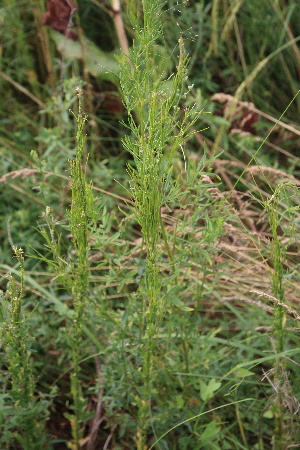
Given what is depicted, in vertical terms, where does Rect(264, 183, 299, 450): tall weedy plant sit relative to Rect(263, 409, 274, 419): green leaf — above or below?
above

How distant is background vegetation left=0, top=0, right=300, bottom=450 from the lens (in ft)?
4.57

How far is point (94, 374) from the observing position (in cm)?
193

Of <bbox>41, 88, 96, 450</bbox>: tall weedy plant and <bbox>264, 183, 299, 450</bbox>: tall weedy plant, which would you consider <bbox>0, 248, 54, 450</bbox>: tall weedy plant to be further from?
<bbox>264, 183, 299, 450</bbox>: tall weedy plant

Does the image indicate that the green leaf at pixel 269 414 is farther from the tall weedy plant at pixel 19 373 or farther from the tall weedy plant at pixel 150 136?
the tall weedy plant at pixel 19 373

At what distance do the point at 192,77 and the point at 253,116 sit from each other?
0.41 metres

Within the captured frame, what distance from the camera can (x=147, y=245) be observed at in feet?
4.39

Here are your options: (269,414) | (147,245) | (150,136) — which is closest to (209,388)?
(269,414)

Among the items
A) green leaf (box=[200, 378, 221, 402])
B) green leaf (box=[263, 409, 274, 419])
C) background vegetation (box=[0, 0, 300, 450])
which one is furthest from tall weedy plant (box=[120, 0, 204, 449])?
green leaf (box=[263, 409, 274, 419])

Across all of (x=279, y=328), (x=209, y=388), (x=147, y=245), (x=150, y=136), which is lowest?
(x=209, y=388)

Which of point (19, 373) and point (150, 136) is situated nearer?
point (150, 136)

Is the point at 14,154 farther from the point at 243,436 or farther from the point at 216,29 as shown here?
the point at 243,436

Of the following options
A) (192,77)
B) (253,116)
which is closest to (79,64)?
(192,77)

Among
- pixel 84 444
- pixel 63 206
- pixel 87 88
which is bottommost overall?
pixel 84 444

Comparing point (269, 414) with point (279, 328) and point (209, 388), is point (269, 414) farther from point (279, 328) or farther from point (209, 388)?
point (279, 328)
